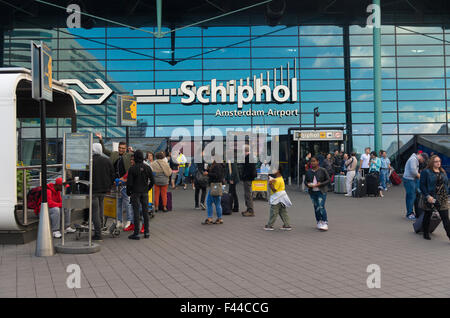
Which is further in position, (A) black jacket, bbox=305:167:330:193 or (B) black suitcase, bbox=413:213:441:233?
(A) black jacket, bbox=305:167:330:193

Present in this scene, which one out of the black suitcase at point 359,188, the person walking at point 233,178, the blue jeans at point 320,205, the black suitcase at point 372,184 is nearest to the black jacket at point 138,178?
the blue jeans at point 320,205

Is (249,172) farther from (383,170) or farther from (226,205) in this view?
(383,170)

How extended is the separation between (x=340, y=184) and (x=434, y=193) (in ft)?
33.2

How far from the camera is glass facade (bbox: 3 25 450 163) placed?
93.0 feet

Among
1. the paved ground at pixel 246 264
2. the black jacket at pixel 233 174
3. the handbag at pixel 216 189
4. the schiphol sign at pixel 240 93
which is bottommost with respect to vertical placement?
the paved ground at pixel 246 264

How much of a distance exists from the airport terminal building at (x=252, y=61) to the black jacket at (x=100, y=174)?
20108 mm

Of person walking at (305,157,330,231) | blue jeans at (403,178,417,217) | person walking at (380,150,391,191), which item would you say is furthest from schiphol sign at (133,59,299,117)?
person walking at (305,157,330,231)

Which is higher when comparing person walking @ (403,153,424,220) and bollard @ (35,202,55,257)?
person walking @ (403,153,424,220)

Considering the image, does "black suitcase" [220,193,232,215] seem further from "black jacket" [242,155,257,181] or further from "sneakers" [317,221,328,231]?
"sneakers" [317,221,328,231]

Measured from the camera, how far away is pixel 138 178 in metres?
8.34

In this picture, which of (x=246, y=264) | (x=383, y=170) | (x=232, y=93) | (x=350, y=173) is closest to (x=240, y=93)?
(x=232, y=93)

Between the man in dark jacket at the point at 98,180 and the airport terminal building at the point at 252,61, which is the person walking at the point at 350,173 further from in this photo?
the airport terminal building at the point at 252,61

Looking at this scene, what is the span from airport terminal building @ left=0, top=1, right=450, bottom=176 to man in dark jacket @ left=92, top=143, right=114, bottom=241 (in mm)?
20067

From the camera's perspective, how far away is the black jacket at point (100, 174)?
7996 mm
